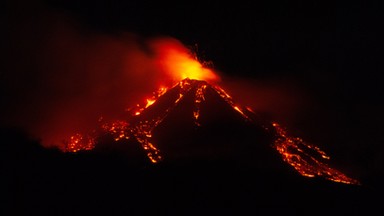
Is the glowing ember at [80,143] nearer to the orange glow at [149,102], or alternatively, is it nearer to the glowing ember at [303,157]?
the orange glow at [149,102]

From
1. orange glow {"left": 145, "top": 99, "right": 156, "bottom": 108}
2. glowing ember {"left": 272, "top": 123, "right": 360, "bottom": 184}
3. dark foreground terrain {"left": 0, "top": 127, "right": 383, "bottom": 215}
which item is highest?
orange glow {"left": 145, "top": 99, "right": 156, "bottom": 108}

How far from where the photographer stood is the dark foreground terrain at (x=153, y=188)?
31.5 meters

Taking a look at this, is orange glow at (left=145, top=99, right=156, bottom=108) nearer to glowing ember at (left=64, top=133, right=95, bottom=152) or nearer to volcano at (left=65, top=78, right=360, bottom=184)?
volcano at (left=65, top=78, right=360, bottom=184)

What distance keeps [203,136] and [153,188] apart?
14.4 meters

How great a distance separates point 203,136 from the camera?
49.5 m

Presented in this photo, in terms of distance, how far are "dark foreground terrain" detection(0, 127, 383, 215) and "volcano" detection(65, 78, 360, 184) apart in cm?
175

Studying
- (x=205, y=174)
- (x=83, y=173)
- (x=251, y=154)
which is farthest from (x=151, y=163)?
(x=251, y=154)

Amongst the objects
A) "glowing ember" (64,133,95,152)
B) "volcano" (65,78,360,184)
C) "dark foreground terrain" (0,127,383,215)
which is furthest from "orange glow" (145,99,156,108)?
"dark foreground terrain" (0,127,383,215)

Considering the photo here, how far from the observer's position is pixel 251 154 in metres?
47.8

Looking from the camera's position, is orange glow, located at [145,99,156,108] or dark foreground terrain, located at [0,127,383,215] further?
orange glow, located at [145,99,156,108]

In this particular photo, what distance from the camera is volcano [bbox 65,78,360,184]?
44.6m

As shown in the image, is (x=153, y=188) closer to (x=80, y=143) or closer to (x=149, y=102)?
(x=80, y=143)

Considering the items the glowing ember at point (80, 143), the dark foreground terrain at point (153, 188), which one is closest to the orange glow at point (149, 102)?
the glowing ember at point (80, 143)

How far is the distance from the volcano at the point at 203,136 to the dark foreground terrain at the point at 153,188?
5.74ft
